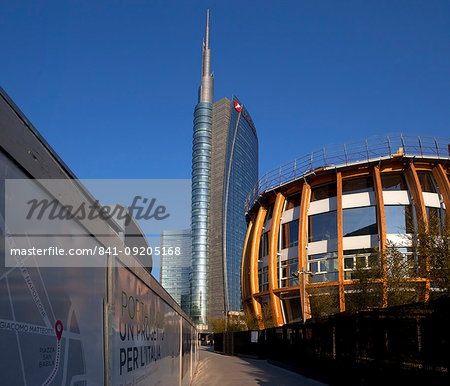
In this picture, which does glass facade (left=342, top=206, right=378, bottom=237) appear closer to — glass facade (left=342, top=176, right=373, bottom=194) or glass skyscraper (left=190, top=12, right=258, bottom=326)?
glass facade (left=342, top=176, right=373, bottom=194)

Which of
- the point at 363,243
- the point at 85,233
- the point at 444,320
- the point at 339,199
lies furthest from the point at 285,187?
the point at 85,233

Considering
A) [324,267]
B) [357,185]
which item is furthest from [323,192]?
[324,267]

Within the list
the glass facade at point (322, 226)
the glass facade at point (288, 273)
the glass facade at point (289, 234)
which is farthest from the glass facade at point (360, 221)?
the glass facade at point (288, 273)

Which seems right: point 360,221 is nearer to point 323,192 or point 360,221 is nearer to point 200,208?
point 323,192

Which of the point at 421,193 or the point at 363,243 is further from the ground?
the point at 421,193

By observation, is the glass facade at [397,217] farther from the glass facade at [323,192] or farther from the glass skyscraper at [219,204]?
the glass skyscraper at [219,204]

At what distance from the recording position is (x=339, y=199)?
39.2m

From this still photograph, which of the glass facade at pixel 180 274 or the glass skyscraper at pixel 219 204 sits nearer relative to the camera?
the glass skyscraper at pixel 219 204

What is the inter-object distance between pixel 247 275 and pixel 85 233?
48.6m

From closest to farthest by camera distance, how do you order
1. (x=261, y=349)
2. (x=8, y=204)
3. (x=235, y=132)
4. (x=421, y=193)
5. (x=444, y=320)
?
(x=8, y=204), (x=444, y=320), (x=261, y=349), (x=421, y=193), (x=235, y=132)

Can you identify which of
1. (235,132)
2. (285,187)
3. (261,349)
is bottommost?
(261,349)

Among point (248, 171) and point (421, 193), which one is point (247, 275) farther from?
point (248, 171)

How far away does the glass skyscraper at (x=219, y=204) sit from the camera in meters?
148

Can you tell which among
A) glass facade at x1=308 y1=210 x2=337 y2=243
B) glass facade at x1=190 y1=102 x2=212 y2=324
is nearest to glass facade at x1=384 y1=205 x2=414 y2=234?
glass facade at x1=308 y1=210 x2=337 y2=243
